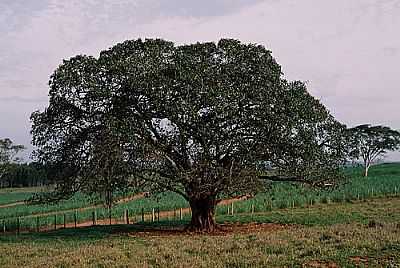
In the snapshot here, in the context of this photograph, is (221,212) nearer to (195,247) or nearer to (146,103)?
(146,103)

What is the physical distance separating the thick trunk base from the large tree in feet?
3.02

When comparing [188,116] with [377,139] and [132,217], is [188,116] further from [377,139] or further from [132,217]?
[377,139]

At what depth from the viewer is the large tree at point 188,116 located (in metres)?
21.3

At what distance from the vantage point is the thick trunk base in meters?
25.1

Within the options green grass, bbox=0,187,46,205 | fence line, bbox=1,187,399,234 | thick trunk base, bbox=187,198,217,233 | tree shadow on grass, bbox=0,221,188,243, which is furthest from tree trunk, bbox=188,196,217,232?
green grass, bbox=0,187,46,205

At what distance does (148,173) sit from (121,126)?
9.52 ft

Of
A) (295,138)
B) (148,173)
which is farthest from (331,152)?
(148,173)

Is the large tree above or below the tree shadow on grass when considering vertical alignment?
above

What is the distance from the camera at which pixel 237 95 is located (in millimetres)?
21734

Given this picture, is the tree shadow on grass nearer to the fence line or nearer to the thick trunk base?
the thick trunk base

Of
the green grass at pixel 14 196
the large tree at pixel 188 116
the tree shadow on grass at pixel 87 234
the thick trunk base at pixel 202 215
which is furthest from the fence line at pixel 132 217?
the green grass at pixel 14 196

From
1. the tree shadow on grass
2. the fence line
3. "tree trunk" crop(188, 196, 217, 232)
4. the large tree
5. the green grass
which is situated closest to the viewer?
the large tree

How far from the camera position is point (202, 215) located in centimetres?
2522

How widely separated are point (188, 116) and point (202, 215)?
6.05 m
